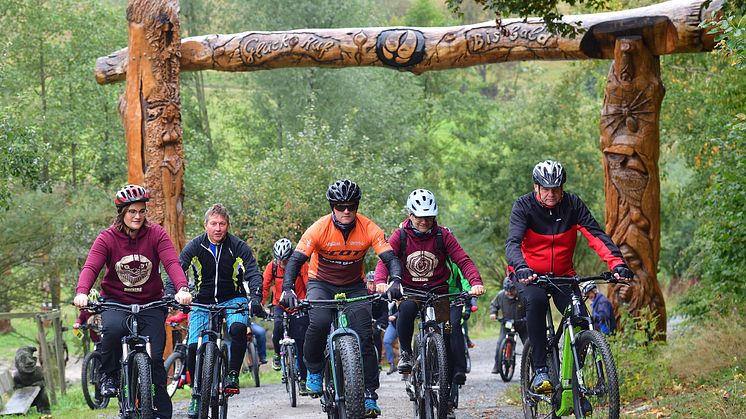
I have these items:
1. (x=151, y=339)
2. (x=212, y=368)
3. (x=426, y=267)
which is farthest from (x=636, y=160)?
(x=151, y=339)

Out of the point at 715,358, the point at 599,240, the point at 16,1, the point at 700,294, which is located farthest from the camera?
the point at 16,1

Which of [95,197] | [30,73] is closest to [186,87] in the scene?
[30,73]

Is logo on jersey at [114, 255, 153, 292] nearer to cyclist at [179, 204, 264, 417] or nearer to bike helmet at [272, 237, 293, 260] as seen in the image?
cyclist at [179, 204, 264, 417]

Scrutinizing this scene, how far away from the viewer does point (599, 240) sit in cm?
894

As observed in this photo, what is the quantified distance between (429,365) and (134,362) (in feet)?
7.83

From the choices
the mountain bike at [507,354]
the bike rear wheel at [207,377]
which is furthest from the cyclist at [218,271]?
the mountain bike at [507,354]

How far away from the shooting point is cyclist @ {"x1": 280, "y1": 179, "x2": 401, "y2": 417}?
9.37 metres

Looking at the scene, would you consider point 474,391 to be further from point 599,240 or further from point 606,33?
point 599,240

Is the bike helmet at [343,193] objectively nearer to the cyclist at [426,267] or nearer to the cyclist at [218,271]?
the cyclist at [426,267]

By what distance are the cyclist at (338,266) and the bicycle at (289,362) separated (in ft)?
9.36

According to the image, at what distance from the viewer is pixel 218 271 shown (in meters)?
10.3

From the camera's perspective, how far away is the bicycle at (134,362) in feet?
28.6

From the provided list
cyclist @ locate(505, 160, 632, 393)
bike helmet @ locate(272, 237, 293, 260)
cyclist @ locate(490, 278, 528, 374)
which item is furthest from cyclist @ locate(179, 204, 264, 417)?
cyclist @ locate(490, 278, 528, 374)

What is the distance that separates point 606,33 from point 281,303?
7.08 m
